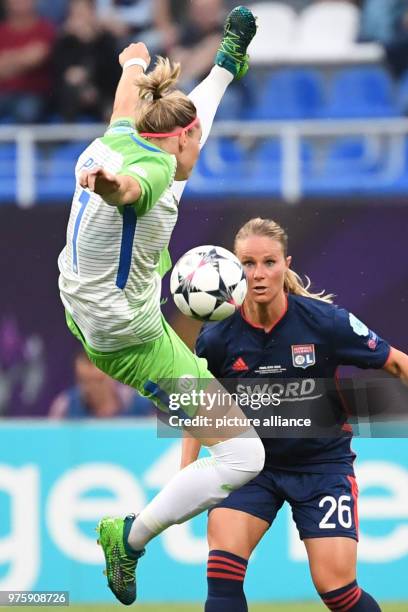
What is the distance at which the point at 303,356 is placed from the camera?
5.42m

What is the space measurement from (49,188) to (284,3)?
281cm

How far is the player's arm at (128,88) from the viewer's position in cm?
526

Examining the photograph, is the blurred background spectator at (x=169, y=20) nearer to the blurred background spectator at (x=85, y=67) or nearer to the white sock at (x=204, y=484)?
the blurred background spectator at (x=85, y=67)

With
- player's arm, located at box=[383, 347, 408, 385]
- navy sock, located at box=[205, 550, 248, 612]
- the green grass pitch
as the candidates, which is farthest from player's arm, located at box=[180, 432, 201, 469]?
the green grass pitch

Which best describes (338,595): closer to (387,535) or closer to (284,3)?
(387,535)

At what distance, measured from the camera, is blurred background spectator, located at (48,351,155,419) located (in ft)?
27.3

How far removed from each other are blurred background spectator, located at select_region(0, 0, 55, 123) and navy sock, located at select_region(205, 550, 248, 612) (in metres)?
6.18

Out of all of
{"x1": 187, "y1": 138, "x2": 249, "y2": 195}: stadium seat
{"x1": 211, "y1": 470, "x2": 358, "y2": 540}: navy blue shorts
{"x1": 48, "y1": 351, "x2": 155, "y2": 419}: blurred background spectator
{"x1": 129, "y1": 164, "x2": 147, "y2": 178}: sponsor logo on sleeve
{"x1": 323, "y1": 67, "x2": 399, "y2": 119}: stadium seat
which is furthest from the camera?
{"x1": 323, "y1": 67, "x2": 399, "y2": 119}: stadium seat

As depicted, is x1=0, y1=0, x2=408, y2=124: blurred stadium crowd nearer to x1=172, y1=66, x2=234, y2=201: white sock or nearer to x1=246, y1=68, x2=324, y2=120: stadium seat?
x1=246, y1=68, x2=324, y2=120: stadium seat

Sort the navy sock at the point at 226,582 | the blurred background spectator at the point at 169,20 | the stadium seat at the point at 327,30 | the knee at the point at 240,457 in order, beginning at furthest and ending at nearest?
the stadium seat at the point at 327,30
the blurred background spectator at the point at 169,20
the navy sock at the point at 226,582
the knee at the point at 240,457

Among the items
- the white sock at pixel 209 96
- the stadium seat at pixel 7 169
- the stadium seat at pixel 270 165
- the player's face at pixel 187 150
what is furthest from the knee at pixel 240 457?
the stadium seat at pixel 7 169

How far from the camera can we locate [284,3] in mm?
11359

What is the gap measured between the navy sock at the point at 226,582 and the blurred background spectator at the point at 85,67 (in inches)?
229

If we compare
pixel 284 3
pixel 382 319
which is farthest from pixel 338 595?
pixel 284 3
